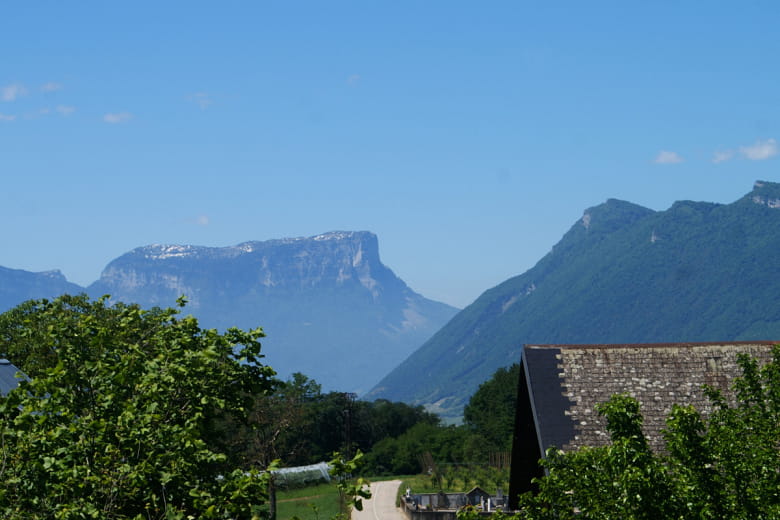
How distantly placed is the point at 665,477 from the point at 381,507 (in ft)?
203

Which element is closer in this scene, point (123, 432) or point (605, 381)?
point (123, 432)

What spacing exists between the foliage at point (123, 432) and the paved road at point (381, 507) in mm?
51228

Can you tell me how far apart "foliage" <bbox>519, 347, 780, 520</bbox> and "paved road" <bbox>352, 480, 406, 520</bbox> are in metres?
49.9

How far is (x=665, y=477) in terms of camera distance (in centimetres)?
1316

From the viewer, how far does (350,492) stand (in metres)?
11.6

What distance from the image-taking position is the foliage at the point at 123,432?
11.1 meters

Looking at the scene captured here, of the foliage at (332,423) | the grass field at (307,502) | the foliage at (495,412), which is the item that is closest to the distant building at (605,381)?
the grass field at (307,502)

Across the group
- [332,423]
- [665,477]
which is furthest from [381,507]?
[332,423]

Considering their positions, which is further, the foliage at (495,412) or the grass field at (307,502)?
the foliage at (495,412)

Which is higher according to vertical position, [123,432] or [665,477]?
[123,432]

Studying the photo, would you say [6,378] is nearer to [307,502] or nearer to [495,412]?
[307,502]

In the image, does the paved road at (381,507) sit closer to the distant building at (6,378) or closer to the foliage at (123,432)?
the distant building at (6,378)

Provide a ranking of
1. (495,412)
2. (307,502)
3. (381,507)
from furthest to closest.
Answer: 1. (495,412)
2. (307,502)
3. (381,507)

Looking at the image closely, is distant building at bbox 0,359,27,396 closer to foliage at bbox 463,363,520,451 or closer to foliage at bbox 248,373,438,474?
foliage at bbox 248,373,438,474
